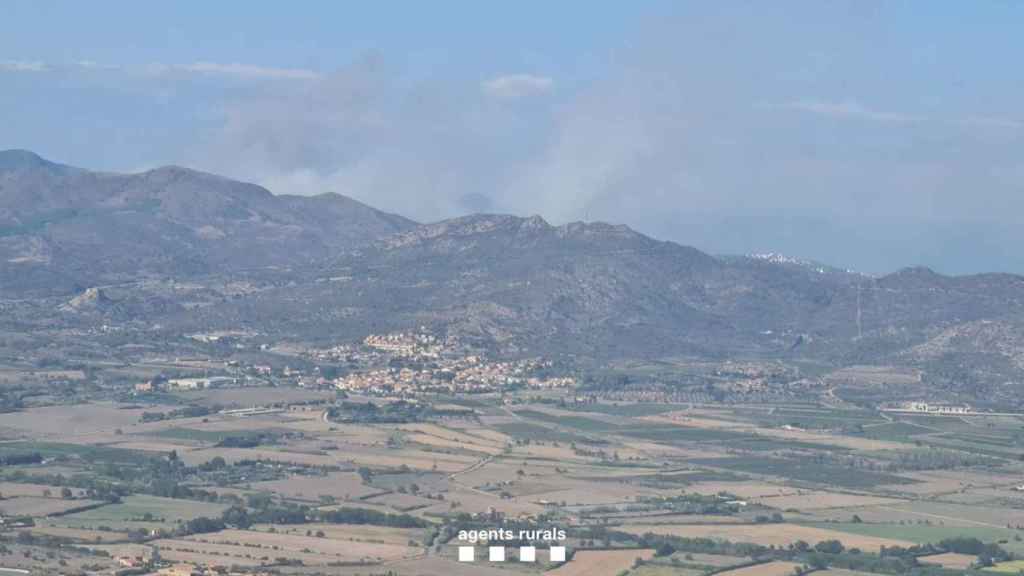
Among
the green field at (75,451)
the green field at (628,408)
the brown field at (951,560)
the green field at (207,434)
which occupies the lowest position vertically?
the brown field at (951,560)

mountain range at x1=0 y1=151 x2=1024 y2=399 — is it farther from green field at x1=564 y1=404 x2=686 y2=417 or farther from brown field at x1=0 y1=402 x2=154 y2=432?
brown field at x1=0 y1=402 x2=154 y2=432

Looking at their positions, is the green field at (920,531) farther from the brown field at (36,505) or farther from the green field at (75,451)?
the green field at (75,451)

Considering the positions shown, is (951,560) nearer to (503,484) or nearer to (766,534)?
(766,534)

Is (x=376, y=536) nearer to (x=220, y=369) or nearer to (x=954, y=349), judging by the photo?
(x=220, y=369)

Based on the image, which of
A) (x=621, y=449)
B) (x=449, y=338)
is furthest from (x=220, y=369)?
(x=621, y=449)

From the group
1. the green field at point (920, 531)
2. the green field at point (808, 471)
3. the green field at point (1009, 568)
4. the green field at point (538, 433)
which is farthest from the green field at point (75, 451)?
the green field at point (1009, 568)

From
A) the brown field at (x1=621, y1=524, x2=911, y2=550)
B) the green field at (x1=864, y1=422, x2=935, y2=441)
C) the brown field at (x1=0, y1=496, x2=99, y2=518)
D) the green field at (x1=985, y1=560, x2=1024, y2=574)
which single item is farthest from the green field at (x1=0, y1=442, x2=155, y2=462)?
the green field at (x1=864, y1=422, x2=935, y2=441)
